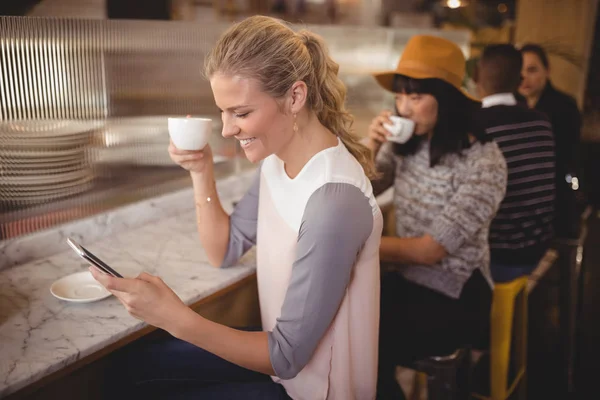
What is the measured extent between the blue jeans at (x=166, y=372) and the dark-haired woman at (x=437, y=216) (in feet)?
1.69

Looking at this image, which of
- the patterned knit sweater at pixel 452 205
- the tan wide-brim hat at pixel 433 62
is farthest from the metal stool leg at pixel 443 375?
the tan wide-brim hat at pixel 433 62

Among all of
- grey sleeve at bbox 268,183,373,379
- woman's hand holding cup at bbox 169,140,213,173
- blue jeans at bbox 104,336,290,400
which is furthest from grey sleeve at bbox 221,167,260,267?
grey sleeve at bbox 268,183,373,379

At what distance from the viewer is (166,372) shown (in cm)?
142

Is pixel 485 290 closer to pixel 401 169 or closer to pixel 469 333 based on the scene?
pixel 469 333

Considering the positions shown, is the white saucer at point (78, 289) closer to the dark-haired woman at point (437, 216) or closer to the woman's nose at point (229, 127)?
the woman's nose at point (229, 127)

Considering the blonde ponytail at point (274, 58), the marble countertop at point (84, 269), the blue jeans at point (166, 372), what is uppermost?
the blonde ponytail at point (274, 58)

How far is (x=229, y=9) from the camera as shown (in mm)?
6480

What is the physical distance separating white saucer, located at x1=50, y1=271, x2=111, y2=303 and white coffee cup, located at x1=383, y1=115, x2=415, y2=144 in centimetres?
102

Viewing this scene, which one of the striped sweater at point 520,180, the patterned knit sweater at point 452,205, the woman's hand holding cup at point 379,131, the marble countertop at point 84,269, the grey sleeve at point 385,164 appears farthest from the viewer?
the striped sweater at point 520,180

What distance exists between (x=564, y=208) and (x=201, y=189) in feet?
6.91

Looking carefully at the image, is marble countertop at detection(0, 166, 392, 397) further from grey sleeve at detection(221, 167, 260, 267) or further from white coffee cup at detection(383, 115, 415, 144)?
white coffee cup at detection(383, 115, 415, 144)

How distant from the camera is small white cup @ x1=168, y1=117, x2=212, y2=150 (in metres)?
1.35

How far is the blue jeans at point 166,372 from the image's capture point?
140cm

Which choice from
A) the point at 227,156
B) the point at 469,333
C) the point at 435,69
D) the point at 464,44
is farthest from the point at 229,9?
the point at 469,333
